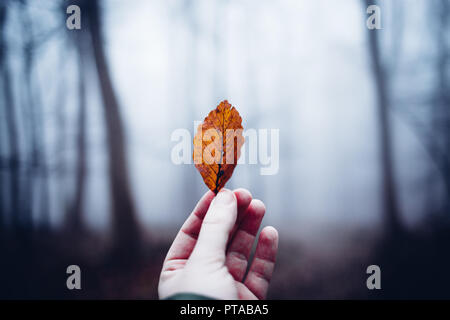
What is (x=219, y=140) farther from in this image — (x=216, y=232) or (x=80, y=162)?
(x=80, y=162)

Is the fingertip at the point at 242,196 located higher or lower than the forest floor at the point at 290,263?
higher

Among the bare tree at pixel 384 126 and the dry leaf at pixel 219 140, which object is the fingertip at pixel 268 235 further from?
the bare tree at pixel 384 126

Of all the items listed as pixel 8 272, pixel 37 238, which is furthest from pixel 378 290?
pixel 8 272

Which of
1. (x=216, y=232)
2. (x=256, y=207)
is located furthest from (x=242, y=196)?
(x=216, y=232)

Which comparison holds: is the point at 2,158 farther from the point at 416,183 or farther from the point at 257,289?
the point at 416,183

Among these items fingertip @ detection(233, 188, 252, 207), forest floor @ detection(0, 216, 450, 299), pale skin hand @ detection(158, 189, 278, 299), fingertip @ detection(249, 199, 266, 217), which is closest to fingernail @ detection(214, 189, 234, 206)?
pale skin hand @ detection(158, 189, 278, 299)

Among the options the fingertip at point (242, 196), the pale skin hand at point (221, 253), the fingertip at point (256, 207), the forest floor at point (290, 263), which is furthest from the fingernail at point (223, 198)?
the forest floor at point (290, 263)

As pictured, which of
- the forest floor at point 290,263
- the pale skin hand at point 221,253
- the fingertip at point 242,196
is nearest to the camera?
the pale skin hand at point 221,253
